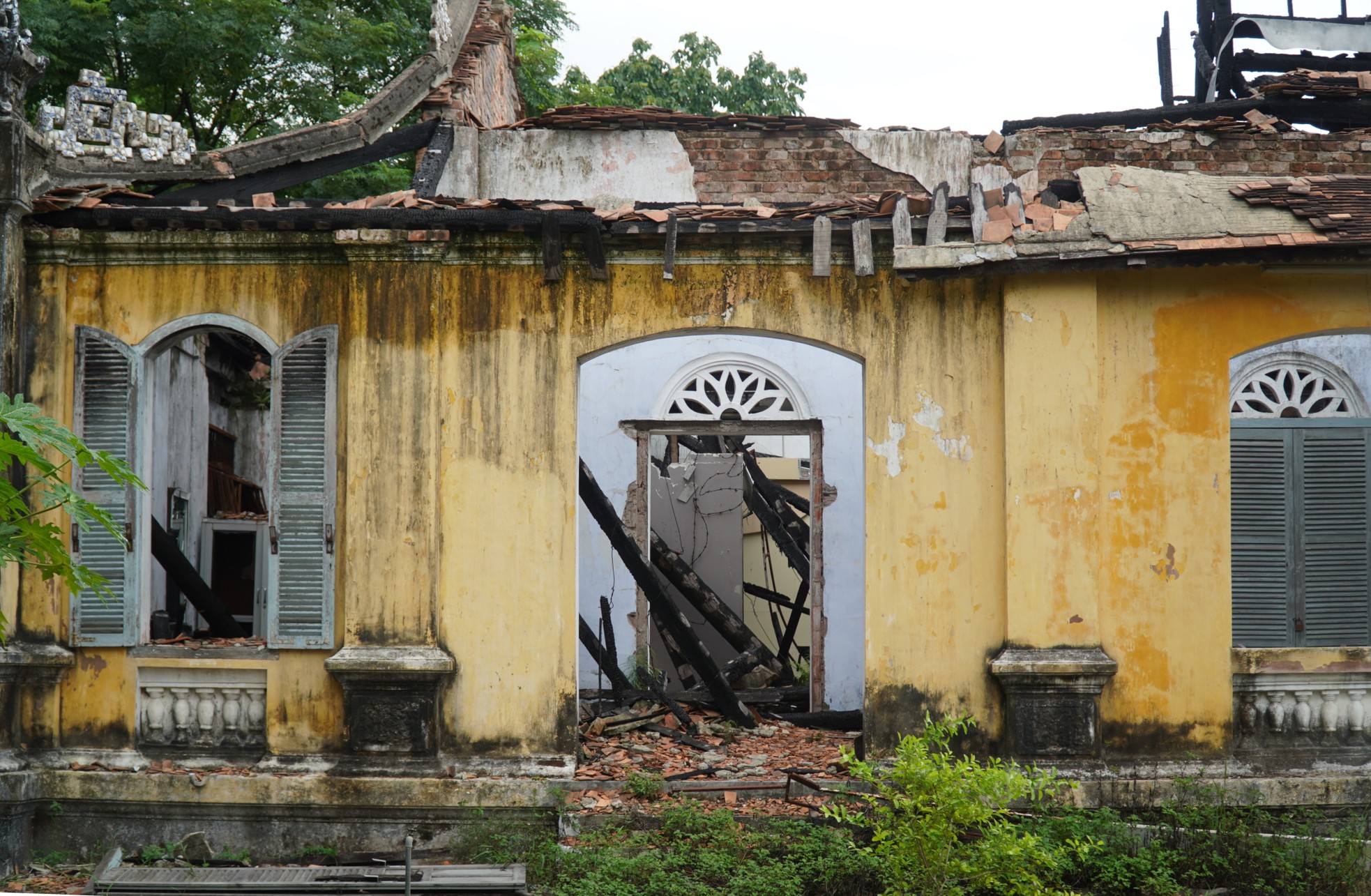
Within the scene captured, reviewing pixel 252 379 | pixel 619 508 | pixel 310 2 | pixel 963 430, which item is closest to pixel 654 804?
pixel 963 430

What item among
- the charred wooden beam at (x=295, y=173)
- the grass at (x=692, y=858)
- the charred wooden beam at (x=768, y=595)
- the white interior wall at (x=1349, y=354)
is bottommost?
the grass at (x=692, y=858)

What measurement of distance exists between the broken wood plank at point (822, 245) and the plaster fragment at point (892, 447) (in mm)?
1027

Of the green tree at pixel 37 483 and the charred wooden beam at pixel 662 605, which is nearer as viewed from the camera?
the green tree at pixel 37 483

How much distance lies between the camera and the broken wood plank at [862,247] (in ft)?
24.3

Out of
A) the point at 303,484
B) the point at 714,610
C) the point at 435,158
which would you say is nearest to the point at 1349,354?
the point at 714,610

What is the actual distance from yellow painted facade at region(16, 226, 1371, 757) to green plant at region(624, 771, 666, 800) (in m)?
0.55

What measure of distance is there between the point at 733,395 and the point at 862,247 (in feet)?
16.4

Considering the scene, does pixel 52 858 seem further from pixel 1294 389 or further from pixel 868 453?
pixel 1294 389

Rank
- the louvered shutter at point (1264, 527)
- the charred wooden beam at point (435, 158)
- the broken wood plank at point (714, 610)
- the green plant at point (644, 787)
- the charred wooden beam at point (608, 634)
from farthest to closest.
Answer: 1. the broken wood plank at point (714, 610)
2. the charred wooden beam at point (608, 634)
3. the charred wooden beam at point (435, 158)
4. the louvered shutter at point (1264, 527)
5. the green plant at point (644, 787)

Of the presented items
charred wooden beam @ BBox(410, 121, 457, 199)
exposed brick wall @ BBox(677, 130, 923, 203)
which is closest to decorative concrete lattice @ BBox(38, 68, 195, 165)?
charred wooden beam @ BBox(410, 121, 457, 199)

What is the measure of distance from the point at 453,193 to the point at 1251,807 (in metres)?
7.24

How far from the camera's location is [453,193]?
9953 mm

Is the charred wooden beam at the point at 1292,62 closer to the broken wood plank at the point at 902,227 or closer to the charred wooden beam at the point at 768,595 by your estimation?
the charred wooden beam at the point at 768,595

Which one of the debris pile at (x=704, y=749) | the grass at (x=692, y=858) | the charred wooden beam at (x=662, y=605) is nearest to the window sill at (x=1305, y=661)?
the debris pile at (x=704, y=749)
